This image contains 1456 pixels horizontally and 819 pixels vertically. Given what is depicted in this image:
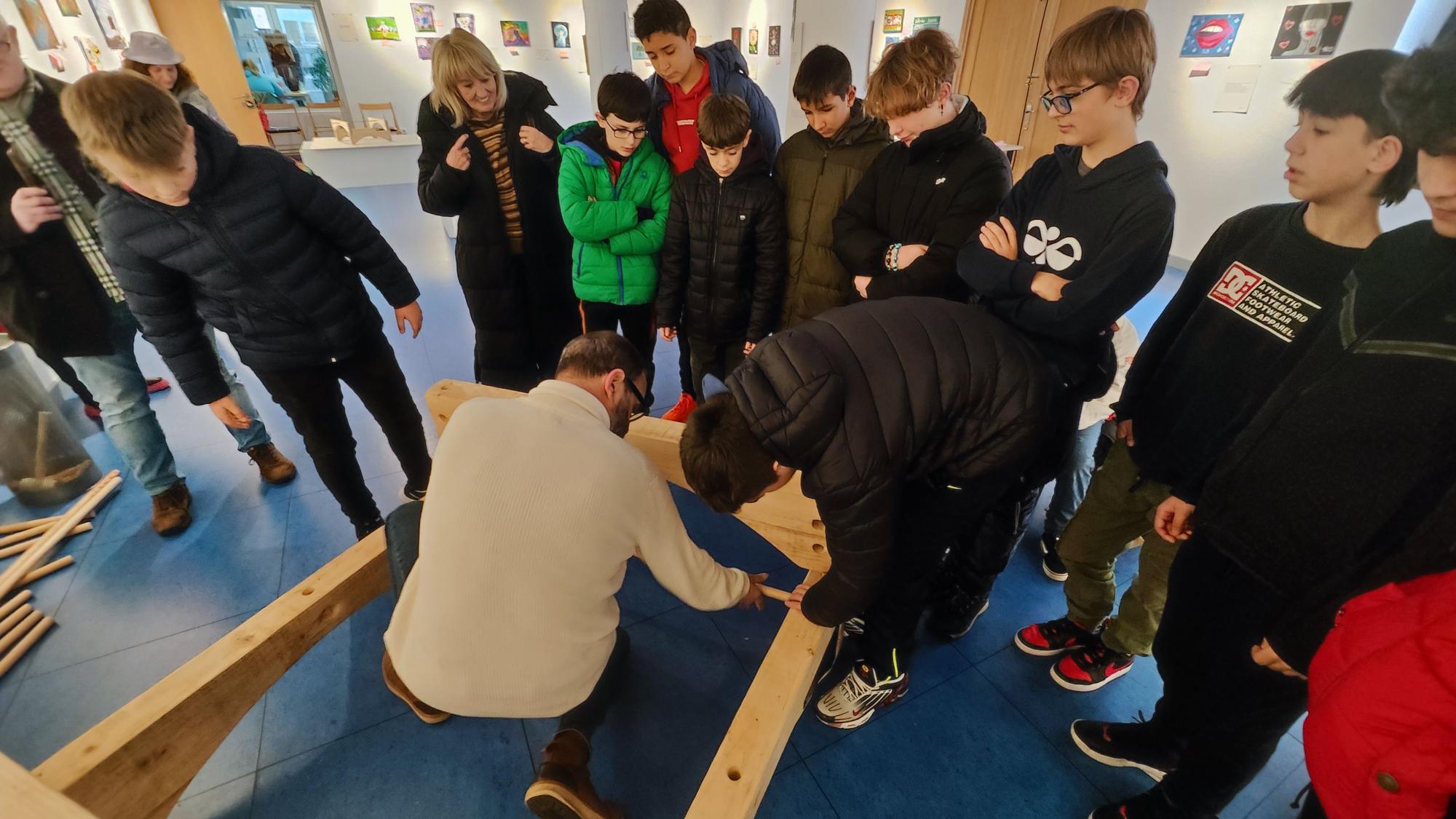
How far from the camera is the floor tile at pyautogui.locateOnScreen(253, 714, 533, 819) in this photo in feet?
4.83

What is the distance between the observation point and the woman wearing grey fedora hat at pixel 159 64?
2.61 metres

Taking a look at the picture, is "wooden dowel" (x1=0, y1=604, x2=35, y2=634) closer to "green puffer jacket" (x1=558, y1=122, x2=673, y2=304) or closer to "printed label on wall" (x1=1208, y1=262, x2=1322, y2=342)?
"green puffer jacket" (x1=558, y1=122, x2=673, y2=304)

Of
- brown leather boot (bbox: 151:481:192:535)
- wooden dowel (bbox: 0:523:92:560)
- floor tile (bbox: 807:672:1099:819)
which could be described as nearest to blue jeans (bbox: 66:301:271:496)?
brown leather boot (bbox: 151:481:192:535)

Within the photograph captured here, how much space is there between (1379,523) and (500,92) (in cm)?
268

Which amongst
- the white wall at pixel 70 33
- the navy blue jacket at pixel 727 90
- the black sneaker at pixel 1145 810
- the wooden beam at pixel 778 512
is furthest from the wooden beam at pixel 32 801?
the white wall at pixel 70 33

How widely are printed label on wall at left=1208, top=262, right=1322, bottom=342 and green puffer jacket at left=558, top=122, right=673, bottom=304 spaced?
5.77ft

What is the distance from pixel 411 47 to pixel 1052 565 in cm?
1127

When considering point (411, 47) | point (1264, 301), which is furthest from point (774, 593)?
point (411, 47)

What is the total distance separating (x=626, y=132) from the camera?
2148mm

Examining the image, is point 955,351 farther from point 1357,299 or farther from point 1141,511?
point 1141,511

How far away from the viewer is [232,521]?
2.36m

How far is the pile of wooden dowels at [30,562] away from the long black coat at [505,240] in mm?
1565

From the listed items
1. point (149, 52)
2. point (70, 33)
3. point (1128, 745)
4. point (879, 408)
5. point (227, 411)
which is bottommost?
point (1128, 745)

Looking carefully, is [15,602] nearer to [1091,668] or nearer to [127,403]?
[127,403]
